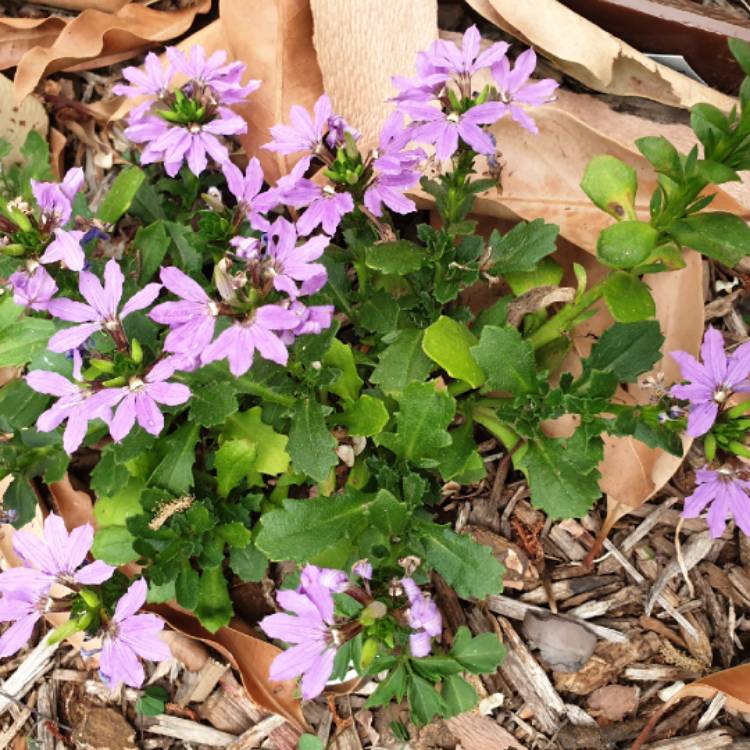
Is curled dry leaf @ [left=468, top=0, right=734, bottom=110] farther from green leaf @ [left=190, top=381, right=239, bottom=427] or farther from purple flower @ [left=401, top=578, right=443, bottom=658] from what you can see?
purple flower @ [left=401, top=578, right=443, bottom=658]

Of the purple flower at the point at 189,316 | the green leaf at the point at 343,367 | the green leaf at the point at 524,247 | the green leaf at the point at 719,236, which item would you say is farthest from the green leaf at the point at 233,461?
the green leaf at the point at 719,236

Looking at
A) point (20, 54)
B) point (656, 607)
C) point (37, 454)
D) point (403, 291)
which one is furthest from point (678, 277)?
point (20, 54)

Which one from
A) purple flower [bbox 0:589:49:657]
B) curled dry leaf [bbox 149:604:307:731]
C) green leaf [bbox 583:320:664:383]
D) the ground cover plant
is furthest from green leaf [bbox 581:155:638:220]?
purple flower [bbox 0:589:49:657]

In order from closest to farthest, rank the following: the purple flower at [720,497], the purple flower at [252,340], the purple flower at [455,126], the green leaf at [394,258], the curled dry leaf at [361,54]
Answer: the purple flower at [252,340] → the purple flower at [455,126] → the purple flower at [720,497] → the green leaf at [394,258] → the curled dry leaf at [361,54]

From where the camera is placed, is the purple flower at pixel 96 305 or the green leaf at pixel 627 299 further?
the green leaf at pixel 627 299

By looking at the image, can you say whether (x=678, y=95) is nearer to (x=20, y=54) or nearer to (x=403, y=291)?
(x=403, y=291)

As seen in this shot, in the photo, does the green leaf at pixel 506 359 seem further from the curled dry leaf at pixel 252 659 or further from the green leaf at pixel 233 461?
the curled dry leaf at pixel 252 659
